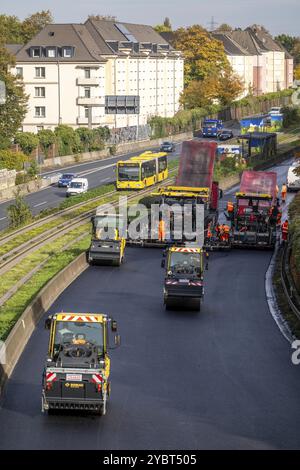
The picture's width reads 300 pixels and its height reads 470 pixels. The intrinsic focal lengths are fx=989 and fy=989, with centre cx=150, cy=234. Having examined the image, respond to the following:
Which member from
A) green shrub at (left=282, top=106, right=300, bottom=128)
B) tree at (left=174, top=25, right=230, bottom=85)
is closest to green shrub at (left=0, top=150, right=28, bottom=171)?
green shrub at (left=282, top=106, right=300, bottom=128)

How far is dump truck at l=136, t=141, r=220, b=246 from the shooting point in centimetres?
5641

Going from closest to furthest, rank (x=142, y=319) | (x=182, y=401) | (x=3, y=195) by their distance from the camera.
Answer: (x=182, y=401) < (x=142, y=319) < (x=3, y=195)

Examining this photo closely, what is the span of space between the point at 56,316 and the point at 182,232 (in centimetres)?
2963

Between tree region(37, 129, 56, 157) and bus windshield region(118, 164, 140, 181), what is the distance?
27065mm

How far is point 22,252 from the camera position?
53906mm

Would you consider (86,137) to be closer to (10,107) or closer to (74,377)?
(10,107)

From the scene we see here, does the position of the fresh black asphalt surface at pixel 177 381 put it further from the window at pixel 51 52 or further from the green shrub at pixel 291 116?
the green shrub at pixel 291 116

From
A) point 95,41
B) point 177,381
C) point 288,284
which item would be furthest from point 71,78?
point 177,381

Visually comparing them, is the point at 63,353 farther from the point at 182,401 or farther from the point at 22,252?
the point at 22,252

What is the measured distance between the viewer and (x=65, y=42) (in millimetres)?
130875

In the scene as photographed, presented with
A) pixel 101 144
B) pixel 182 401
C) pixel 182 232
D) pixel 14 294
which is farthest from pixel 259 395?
pixel 101 144

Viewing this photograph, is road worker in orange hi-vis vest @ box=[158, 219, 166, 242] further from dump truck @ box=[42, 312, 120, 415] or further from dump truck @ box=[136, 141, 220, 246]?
dump truck @ box=[42, 312, 120, 415]

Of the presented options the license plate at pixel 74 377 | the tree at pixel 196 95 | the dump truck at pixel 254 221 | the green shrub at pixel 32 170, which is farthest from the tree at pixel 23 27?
the license plate at pixel 74 377

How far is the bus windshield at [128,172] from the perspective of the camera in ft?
270
